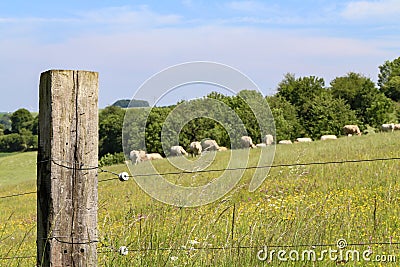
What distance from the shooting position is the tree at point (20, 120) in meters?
105

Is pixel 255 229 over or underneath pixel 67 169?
underneath

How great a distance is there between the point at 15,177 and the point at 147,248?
57.1 meters

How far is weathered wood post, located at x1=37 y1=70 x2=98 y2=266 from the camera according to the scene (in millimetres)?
3275

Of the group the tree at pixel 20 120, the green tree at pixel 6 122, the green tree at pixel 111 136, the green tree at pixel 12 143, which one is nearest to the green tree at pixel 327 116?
the green tree at pixel 111 136

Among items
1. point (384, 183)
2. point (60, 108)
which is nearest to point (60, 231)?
point (60, 108)

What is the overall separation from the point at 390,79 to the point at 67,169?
296 feet

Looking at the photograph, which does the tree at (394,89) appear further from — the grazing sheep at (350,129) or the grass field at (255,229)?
the grass field at (255,229)

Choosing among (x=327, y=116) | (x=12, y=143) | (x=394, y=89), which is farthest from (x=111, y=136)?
(x=394, y=89)

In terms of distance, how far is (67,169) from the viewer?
3.30m

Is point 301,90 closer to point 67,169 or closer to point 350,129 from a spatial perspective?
point 350,129

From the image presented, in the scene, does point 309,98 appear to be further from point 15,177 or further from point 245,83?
point 245,83

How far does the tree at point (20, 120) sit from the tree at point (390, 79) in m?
63.9

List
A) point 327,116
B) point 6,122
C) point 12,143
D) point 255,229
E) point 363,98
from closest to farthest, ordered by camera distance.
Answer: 1. point 255,229
2. point 327,116
3. point 363,98
4. point 12,143
5. point 6,122

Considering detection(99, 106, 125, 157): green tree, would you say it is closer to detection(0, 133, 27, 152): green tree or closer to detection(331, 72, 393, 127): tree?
detection(0, 133, 27, 152): green tree
